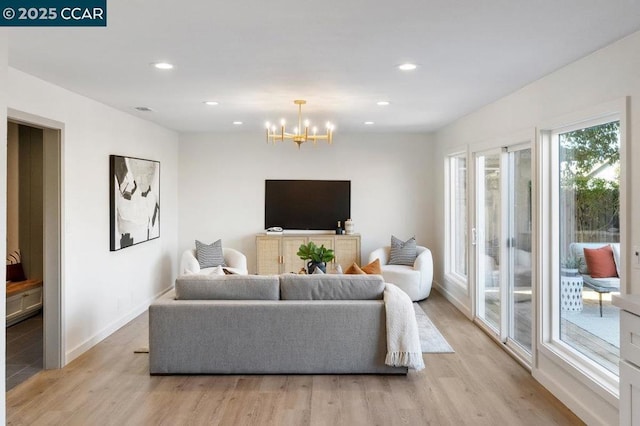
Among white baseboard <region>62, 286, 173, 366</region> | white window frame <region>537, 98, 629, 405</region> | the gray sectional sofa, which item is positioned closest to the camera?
white window frame <region>537, 98, 629, 405</region>

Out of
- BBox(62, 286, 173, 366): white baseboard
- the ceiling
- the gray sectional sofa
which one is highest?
the ceiling

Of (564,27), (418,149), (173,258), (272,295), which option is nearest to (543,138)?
(564,27)

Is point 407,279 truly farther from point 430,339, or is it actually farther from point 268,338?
point 268,338

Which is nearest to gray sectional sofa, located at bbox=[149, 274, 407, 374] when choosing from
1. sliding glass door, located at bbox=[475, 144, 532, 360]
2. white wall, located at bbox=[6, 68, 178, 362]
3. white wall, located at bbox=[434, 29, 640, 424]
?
white wall, located at bbox=[6, 68, 178, 362]

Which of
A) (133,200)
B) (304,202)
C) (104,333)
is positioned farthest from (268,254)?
(104,333)

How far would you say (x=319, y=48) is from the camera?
129 inches

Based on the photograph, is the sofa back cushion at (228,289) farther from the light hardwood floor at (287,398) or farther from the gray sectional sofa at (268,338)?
the light hardwood floor at (287,398)

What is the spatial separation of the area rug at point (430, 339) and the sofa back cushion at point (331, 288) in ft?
3.39

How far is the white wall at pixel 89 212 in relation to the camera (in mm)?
4352

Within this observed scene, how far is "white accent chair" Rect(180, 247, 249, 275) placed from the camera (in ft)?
22.3

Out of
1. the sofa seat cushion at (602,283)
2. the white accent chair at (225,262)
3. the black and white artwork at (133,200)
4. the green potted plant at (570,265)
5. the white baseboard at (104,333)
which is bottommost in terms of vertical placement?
the white baseboard at (104,333)

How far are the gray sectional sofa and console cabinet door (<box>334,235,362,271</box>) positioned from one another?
11.5ft

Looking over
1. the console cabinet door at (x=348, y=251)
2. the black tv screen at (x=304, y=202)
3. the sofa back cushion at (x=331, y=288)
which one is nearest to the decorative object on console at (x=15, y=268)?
the black tv screen at (x=304, y=202)

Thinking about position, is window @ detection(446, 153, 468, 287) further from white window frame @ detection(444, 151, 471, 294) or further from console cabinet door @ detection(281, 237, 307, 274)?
console cabinet door @ detection(281, 237, 307, 274)
